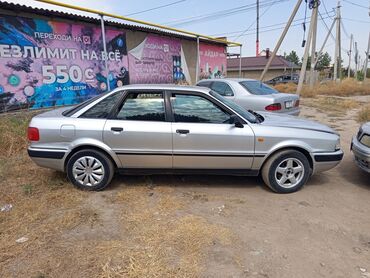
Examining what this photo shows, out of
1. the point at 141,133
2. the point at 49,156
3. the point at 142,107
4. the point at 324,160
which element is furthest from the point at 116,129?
the point at 324,160

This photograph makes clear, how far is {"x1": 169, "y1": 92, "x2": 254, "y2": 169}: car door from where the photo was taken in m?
4.09

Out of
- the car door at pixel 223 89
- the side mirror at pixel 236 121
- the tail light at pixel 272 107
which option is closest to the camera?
the side mirror at pixel 236 121

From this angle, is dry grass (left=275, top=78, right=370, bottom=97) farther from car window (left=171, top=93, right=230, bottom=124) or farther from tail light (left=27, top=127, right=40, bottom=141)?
tail light (left=27, top=127, right=40, bottom=141)

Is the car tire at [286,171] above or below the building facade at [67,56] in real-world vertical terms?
below

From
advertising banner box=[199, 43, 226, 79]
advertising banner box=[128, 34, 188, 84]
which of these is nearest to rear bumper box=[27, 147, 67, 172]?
advertising banner box=[128, 34, 188, 84]

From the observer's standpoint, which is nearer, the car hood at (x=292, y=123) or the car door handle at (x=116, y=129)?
the car door handle at (x=116, y=129)

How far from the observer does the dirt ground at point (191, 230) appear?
2695 mm

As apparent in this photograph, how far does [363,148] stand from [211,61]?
13.6 m

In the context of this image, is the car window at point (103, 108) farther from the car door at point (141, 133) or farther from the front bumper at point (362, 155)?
the front bumper at point (362, 155)

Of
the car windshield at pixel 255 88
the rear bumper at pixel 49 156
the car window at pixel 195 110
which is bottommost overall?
the rear bumper at pixel 49 156

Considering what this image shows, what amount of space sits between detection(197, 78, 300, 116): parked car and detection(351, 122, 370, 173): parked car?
2.54 metres

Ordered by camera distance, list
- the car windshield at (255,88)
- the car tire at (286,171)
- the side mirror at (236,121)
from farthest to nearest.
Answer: the car windshield at (255,88) < the car tire at (286,171) < the side mirror at (236,121)

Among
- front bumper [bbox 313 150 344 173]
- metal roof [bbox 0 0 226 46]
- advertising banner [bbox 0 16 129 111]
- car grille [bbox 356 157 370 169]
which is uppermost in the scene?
metal roof [bbox 0 0 226 46]

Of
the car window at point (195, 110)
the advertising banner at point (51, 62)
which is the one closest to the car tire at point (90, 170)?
the car window at point (195, 110)
